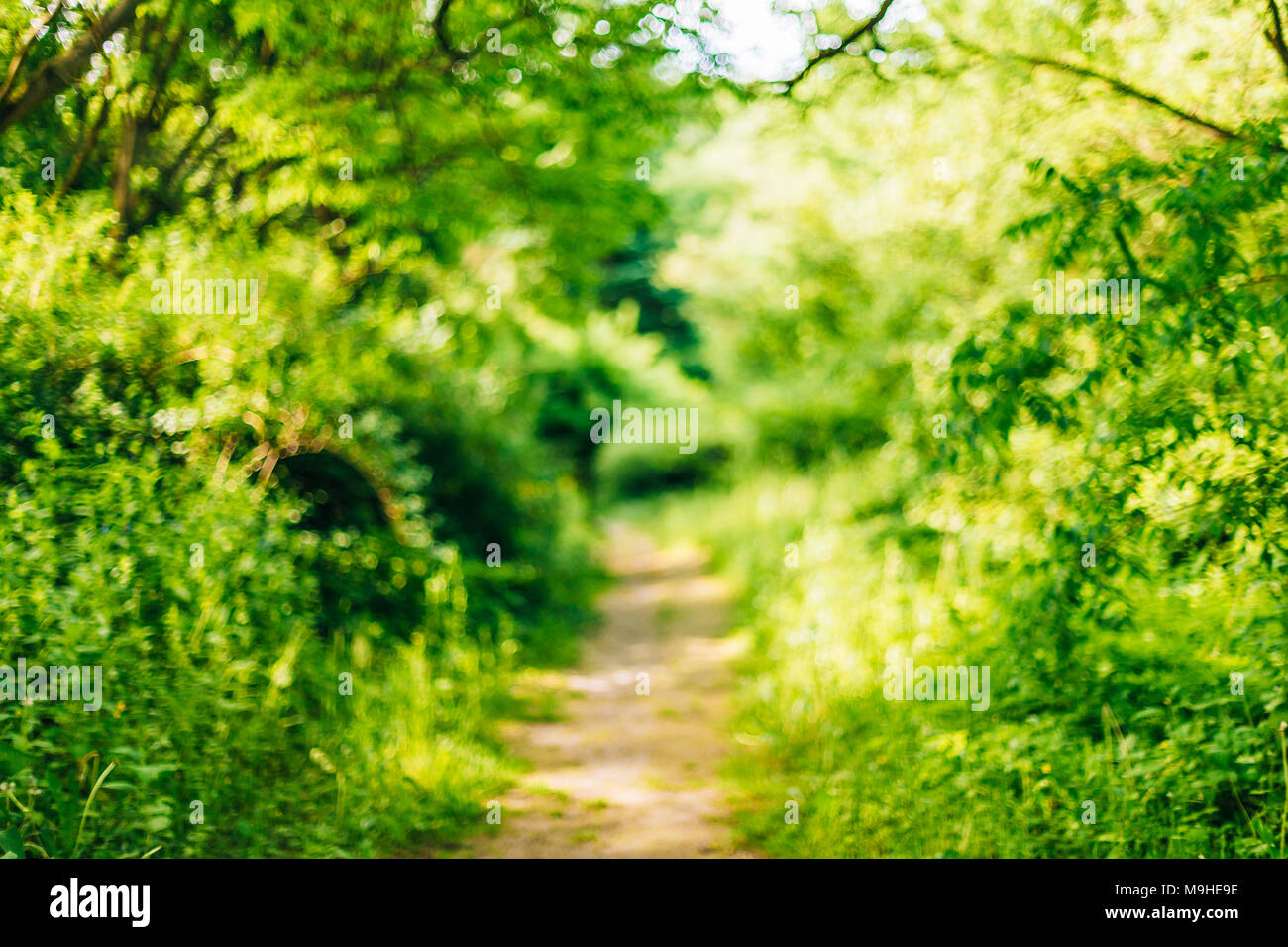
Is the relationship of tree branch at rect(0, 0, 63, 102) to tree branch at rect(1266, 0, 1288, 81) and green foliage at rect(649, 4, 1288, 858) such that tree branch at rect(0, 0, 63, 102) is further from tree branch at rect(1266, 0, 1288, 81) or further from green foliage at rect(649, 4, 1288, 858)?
tree branch at rect(1266, 0, 1288, 81)

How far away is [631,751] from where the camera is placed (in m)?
6.48

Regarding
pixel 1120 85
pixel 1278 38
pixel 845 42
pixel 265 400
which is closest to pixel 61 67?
pixel 265 400

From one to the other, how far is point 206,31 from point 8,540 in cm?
419

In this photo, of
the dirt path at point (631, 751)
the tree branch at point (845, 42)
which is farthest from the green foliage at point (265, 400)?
the tree branch at point (845, 42)

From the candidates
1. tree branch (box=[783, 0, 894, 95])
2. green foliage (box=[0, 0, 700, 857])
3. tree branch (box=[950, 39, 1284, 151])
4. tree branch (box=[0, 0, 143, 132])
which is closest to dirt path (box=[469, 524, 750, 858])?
green foliage (box=[0, 0, 700, 857])

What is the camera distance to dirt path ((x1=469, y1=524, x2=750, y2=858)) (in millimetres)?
4941

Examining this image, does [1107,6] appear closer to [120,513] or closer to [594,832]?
[594,832]

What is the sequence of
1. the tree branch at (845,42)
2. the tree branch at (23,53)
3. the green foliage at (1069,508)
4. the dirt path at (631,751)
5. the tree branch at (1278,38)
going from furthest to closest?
1. the tree branch at (845,42)
2. the tree branch at (23,53)
3. the dirt path at (631,751)
4. the tree branch at (1278,38)
5. the green foliage at (1069,508)

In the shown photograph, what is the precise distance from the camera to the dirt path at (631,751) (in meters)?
4.94

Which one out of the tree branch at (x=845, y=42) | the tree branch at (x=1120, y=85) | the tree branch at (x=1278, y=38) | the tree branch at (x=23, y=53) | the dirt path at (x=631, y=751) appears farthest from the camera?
the tree branch at (x=845, y=42)

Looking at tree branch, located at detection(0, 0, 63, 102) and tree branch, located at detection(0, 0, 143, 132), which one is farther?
tree branch, located at detection(0, 0, 63, 102)

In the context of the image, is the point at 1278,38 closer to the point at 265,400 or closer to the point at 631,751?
the point at 631,751

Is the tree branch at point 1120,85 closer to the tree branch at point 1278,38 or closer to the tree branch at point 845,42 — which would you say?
the tree branch at point 1278,38

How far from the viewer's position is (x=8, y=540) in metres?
3.86
